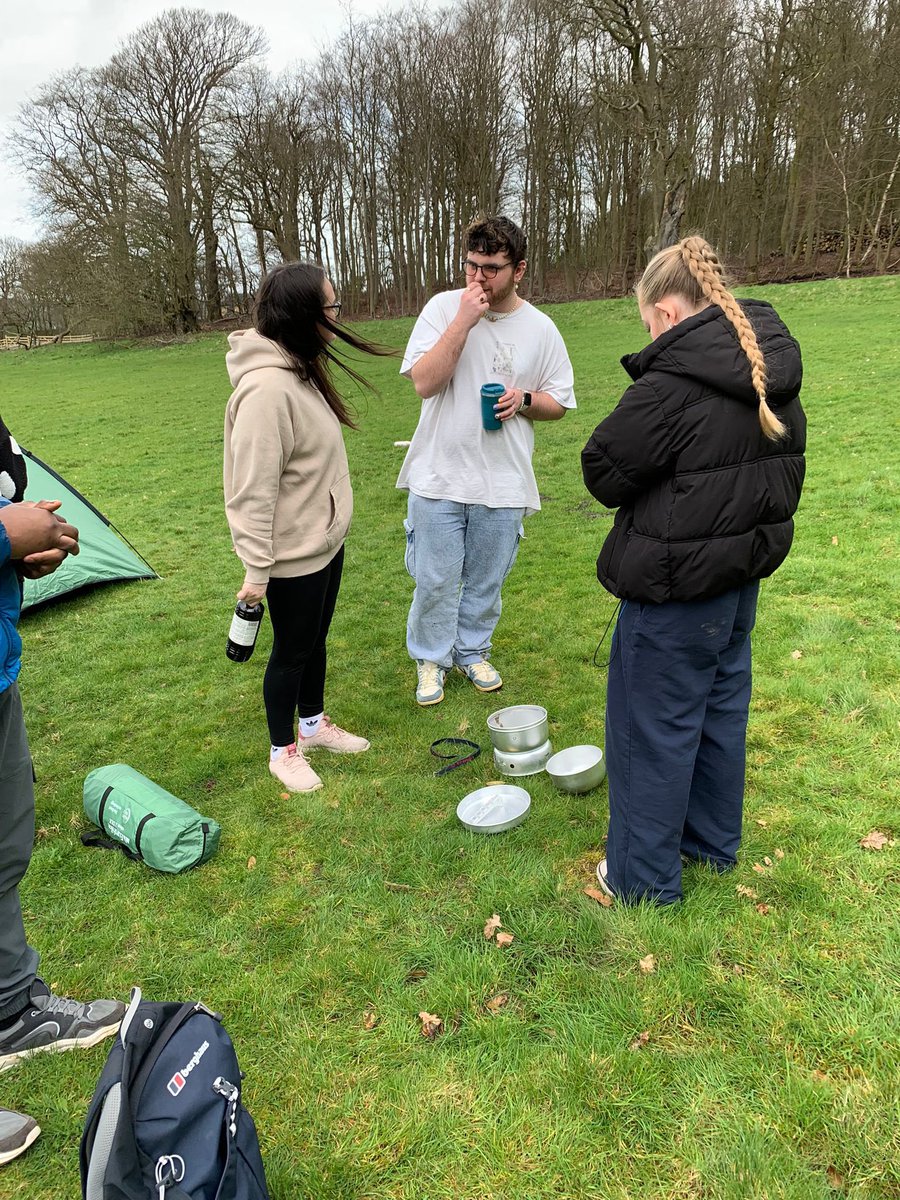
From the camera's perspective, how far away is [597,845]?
2818 mm

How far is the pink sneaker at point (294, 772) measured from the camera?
3.30m

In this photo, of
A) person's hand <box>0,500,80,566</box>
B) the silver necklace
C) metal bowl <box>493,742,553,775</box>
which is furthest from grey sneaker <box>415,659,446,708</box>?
person's hand <box>0,500,80,566</box>

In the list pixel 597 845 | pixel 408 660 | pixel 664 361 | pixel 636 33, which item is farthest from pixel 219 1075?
pixel 636 33

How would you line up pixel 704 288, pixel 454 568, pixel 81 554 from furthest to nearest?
pixel 81 554 < pixel 454 568 < pixel 704 288

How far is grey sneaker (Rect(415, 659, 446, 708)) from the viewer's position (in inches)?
159

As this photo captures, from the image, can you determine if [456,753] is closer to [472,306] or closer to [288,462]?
[288,462]

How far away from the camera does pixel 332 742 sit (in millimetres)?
3627

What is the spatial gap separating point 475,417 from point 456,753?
1652mm

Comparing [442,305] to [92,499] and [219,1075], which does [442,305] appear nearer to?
[219,1075]

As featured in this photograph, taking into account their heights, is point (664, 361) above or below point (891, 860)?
above

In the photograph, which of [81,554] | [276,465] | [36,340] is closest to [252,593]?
[276,465]

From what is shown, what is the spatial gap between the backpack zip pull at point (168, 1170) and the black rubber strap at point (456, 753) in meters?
2.05

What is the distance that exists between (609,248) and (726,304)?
31.8 meters

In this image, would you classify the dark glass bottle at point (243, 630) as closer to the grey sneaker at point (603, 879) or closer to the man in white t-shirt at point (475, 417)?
the man in white t-shirt at point (475, 417)
